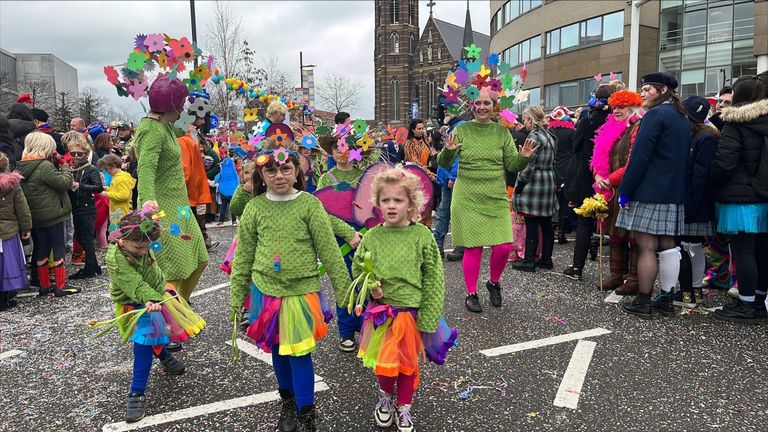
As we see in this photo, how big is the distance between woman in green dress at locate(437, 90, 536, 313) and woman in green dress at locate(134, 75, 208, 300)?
2168mm

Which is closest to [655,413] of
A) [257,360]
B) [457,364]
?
[457,364]

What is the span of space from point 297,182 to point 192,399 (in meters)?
1.50

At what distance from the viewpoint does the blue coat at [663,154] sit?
13.9ft

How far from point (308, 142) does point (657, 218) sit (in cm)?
296

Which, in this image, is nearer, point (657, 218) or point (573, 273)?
point (657, 218)

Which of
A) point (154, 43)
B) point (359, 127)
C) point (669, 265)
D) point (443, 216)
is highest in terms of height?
point (154, 43)

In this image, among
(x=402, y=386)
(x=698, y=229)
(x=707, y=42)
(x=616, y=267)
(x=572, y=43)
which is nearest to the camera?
(x=402, y=386)

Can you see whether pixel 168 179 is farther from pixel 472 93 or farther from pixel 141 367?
pixel 472 93

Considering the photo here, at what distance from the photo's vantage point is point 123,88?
349 cm

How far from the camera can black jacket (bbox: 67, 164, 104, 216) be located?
6363 millimetres

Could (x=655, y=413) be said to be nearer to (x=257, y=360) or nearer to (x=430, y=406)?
(x=430, y=406)

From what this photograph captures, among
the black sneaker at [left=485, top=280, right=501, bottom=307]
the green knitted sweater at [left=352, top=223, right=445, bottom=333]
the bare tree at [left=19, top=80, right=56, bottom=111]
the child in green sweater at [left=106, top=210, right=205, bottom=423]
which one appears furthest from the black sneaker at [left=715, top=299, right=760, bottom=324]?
the bare tree at [left=19, top=80, right=56, bottom=111]

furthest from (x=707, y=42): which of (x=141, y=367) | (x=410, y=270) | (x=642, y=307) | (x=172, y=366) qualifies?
(x=141, y=367)

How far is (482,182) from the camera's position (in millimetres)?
4598
